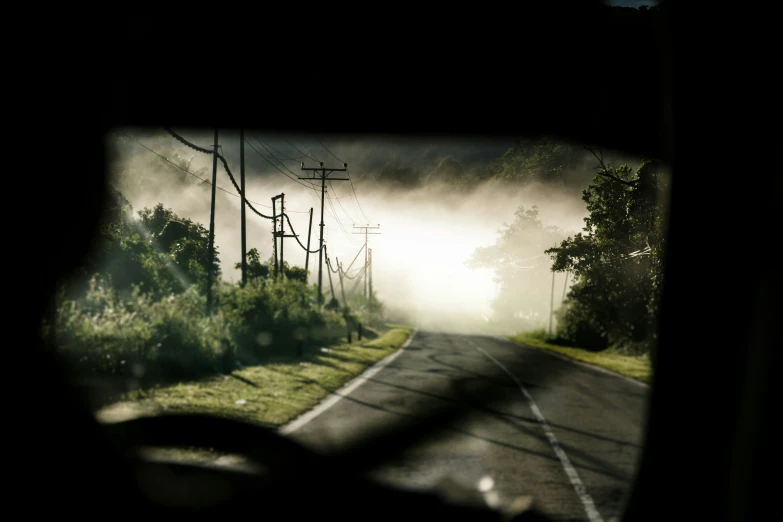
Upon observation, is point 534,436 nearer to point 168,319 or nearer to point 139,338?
point 139,338

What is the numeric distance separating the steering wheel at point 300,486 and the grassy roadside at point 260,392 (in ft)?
20.2

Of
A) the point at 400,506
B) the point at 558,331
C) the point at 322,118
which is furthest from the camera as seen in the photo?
the point at 558,331

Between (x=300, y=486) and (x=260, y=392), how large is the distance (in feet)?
48.3

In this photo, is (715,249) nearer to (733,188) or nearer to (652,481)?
(733,188)

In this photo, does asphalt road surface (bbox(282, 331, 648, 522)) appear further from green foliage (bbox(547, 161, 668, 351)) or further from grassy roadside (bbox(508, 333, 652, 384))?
grassy roadside (bbox(508, 333, 652, 384))

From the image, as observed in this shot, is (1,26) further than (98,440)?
Yes

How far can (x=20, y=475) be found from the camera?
4.17 feet

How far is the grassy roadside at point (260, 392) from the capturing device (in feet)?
38.5

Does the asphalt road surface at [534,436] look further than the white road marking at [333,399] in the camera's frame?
No

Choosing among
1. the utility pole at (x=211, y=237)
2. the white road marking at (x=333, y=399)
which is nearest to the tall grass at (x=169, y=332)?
the utility pole at (x=211, y=237)

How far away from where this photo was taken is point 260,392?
15414 mm

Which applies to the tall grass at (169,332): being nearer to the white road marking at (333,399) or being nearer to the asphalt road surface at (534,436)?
the white road marking at (333,399)

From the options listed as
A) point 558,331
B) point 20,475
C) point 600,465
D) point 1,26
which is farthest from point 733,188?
point 558,331

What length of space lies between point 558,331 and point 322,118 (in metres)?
41.0
